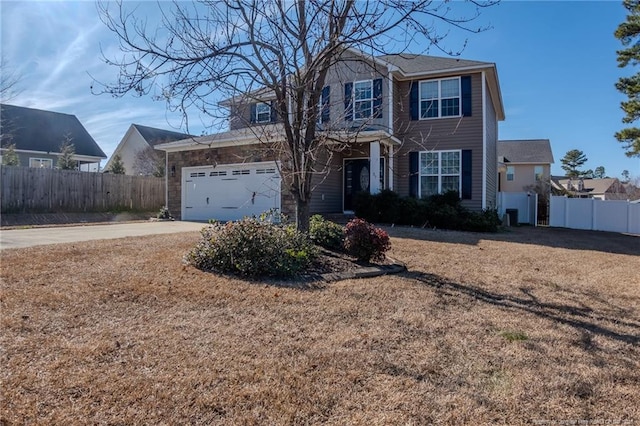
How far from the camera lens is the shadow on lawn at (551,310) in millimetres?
3934

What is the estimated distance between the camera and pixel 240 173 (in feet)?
49.0

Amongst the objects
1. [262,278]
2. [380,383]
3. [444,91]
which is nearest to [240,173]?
[444,91]

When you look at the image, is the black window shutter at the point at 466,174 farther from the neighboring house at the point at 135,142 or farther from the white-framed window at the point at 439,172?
the neighboring house at the point at 135,142

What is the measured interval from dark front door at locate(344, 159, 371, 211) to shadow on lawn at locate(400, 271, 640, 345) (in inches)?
374

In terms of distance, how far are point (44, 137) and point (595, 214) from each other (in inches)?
1286

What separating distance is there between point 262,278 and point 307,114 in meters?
3.02

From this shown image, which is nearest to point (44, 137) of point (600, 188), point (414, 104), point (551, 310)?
point (414, 104)

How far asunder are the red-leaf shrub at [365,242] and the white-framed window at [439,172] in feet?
28.9

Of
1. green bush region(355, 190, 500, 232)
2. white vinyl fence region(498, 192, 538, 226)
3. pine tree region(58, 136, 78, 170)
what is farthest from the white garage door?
white vinyl fence region(498, 192, 538, 226)

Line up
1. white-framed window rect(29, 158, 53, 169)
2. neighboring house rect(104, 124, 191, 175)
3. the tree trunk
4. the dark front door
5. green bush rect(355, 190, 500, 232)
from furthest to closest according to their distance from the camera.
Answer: neighboring house rect(104, 124, 191, 175)
white-framed window rect(29, 158, 53, 169)
the dark front door
green bush rect(355, 190, 500, 232)
the tree trunk

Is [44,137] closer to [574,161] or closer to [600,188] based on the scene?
[600,188]

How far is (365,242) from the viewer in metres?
6.59

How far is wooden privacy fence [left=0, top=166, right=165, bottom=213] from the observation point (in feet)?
52.4

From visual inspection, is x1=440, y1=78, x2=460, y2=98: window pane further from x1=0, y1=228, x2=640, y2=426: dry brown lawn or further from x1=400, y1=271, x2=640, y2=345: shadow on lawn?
x1=400, y1=271, x2=640, y2=345: shadow on lawn
